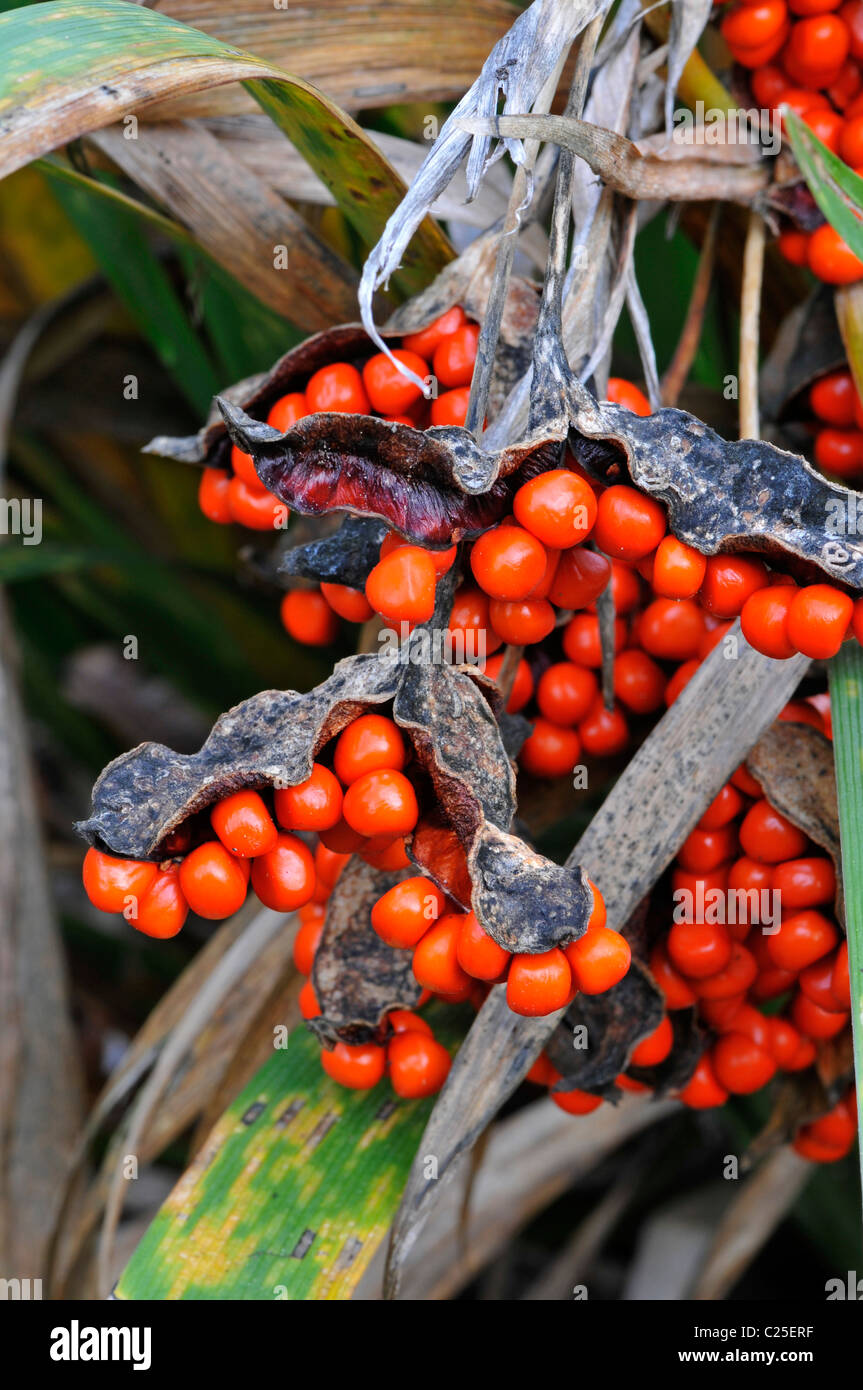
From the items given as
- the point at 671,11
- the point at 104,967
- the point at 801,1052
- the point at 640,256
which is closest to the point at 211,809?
the point at 801,1052

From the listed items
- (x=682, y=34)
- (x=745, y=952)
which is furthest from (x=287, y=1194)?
(x=682, y=34)

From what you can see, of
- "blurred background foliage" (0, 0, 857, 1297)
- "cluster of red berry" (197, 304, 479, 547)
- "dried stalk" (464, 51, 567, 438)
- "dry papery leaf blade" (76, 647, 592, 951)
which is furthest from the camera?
"blurred background foliage" (0, 0, 857, 1297)

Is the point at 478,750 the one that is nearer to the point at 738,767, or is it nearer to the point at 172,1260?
the point at 738,767

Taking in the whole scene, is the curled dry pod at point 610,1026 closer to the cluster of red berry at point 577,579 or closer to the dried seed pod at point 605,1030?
the dried seed pod at point 605,1030

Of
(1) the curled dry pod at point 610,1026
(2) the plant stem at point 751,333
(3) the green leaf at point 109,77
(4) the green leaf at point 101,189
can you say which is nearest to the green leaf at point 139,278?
(4) the green leaf at point 101,189

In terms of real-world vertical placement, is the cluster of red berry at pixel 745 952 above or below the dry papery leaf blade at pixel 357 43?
below

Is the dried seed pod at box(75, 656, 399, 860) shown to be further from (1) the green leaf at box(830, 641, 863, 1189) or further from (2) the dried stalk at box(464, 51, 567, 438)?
(1) the green leaf at box(830, 641, 863, 1189)

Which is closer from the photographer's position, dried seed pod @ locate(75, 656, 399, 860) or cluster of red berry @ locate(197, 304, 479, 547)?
dried seed pod @ locate(75, 656, 399, 860)

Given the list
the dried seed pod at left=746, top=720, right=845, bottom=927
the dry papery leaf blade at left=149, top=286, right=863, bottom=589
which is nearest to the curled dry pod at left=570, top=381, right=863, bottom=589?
the dry papery leaf blade at left=149, top=286, right=863, bottom=589
